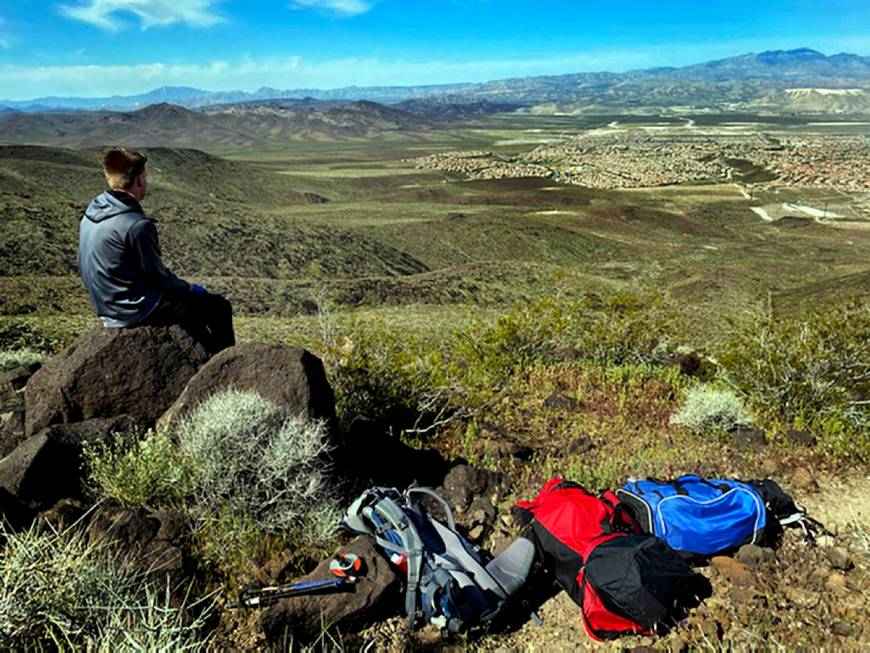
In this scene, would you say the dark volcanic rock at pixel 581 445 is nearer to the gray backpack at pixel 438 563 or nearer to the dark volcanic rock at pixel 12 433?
the gray backpack at pixel 438 563

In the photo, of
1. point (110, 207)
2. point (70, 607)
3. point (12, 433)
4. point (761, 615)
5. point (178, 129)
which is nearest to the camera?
point (70, 607)

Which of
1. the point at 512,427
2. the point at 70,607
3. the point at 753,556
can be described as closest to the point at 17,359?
the point at 512,427

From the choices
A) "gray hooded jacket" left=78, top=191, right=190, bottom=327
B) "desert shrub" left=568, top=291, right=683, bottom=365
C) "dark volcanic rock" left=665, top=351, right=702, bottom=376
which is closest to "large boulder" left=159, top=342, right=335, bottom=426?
"gray hooded jacket" left=78, top=191, right=190, bottom=327

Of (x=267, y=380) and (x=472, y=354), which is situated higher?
(x=267, y=380)

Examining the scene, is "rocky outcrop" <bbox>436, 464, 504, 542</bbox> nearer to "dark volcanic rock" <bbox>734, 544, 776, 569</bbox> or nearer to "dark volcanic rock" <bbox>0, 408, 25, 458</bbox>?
"dark volcanic rock" <bbox>734, 544, 776, 569</bbox>

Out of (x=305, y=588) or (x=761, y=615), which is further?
(x=761, y=615)

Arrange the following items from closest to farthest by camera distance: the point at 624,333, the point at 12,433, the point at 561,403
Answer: the point at 12,433, the point at 561,403, the point at 624,333

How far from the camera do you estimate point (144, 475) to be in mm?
3596

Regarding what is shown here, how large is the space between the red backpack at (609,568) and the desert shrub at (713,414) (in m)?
2.48

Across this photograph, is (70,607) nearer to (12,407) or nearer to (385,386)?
(385,386)

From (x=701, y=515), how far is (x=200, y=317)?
4.10m

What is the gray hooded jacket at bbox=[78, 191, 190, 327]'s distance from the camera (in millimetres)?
4121

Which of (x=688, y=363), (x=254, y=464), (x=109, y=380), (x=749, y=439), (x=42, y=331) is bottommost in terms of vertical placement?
(x=42, y=331)

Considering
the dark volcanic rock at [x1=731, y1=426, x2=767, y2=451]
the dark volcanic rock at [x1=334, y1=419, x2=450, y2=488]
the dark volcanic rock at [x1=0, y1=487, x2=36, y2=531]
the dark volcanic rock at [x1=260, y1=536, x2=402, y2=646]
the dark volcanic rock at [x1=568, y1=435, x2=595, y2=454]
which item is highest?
the dark volcanic rock at [x1=0, y1=487, x2=36, y2=531]
